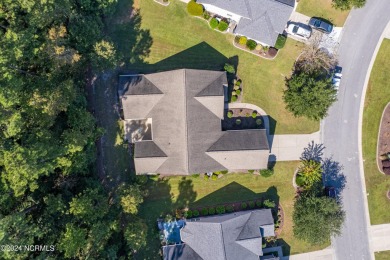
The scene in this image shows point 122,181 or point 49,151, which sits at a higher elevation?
point 49,151

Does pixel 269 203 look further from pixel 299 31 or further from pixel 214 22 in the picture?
pixel 214 22

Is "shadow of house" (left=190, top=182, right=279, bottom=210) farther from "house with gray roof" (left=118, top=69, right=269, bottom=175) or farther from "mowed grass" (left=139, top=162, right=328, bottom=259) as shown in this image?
"house with gray roof" (left=118, top=69, right=269, bottom=175)

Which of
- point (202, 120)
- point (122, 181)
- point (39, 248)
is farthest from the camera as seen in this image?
point (122, 181)

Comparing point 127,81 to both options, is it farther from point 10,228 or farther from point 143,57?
point 10,228

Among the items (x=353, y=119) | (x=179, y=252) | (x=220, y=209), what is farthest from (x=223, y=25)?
(x=179, y=252)

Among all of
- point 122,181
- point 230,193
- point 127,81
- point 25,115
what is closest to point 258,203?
point 230,193

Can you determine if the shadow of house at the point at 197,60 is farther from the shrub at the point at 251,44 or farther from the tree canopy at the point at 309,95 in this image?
the tree canopy at the point at 309,95
